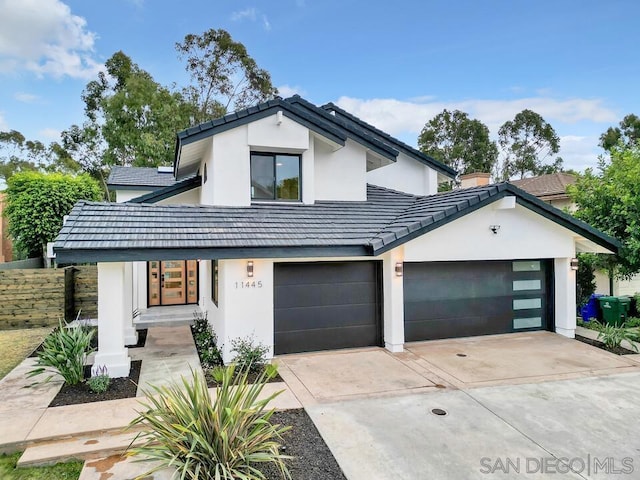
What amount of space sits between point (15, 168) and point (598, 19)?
48541 mm

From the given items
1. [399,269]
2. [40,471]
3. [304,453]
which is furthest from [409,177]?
[40,471]

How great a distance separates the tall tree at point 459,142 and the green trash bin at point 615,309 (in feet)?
102

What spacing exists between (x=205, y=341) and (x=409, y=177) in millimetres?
9199

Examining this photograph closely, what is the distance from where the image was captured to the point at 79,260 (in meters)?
6.88

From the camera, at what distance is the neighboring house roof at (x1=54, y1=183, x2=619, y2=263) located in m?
7.41

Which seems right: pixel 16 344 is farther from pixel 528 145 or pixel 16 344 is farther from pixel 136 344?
pixel 528 145

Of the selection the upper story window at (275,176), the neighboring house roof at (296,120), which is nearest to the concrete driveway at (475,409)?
the upper story window at (275,176)

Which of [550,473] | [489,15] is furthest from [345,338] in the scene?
[489,15]

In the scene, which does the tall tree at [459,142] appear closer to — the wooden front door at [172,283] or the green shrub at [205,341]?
the wooden front door at [172,283]

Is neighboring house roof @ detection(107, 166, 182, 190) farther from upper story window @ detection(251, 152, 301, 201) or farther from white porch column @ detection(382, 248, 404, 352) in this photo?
white porch column @ detection(382, 248, 404, 352)

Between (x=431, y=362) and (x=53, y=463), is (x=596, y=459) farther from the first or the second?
(x=53, y=463)

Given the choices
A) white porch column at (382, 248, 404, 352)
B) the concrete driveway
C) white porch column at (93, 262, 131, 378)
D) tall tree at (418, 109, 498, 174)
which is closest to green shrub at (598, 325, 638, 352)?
the concrete driveway

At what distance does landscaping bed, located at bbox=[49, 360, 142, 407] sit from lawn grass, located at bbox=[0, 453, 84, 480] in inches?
58.9

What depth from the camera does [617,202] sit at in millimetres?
11844
